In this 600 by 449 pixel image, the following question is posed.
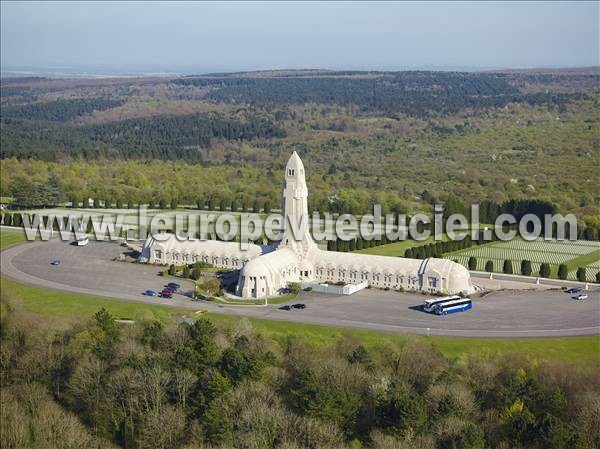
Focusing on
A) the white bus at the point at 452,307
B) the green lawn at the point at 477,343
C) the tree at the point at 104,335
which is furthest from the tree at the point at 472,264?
the tree at the point at 104,335

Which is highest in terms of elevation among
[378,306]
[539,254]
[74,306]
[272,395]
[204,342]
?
[204,342]

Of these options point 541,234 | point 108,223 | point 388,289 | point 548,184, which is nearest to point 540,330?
point 388,289

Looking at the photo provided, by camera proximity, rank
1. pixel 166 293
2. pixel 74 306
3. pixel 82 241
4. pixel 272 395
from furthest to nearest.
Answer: pixel 82 241 → pixel 166 293 → pixel 74 306 → pixel 272 395

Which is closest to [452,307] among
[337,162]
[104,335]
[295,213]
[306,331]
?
[306,331]

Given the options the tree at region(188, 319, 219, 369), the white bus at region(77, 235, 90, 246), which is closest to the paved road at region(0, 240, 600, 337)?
the white bus at region(77, 235, 90, 246)

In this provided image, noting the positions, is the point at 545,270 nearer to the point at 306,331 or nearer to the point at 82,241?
the point at 306,331

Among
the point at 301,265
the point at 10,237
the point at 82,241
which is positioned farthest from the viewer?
the point at 10,237
